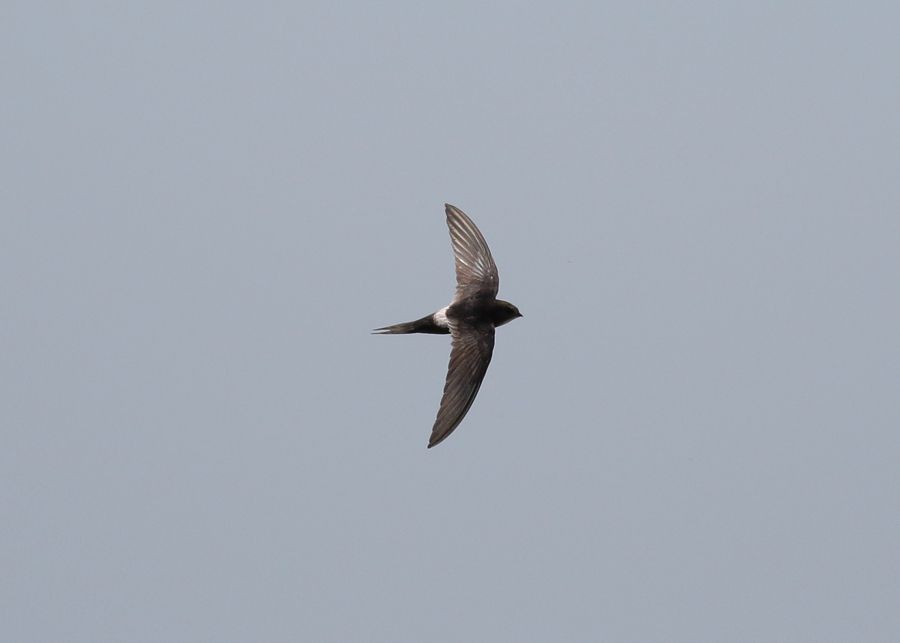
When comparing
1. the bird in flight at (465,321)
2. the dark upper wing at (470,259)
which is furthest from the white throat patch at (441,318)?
the dark upper wing at (470,259)

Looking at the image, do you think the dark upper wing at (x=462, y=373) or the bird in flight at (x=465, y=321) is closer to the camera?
the dark upper wing at (x=462, y=373)

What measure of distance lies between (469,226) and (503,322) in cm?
110

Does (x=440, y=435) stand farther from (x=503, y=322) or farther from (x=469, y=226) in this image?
(x=469, y=226)

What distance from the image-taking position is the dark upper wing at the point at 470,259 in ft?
32.6

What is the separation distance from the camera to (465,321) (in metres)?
9.55

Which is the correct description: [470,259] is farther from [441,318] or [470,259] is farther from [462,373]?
[462,373]

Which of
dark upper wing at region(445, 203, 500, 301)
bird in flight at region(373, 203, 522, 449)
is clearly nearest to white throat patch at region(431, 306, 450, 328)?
bird in flight at region(373, 203, 522, 449)

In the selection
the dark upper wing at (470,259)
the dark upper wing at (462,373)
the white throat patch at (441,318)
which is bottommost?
the dark upper wing at (462,373)

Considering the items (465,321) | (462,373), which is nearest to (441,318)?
(465,321)

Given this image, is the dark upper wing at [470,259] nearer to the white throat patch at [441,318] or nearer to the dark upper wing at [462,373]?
the white throat patch at [441,318]

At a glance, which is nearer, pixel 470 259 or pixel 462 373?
pixel 462 373

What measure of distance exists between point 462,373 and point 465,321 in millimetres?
627

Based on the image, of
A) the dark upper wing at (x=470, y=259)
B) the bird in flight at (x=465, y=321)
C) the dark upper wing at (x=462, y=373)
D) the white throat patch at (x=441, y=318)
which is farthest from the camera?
the dark upper wing at (x=470, y=259)

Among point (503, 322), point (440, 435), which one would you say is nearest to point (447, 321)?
point (503, 322)
